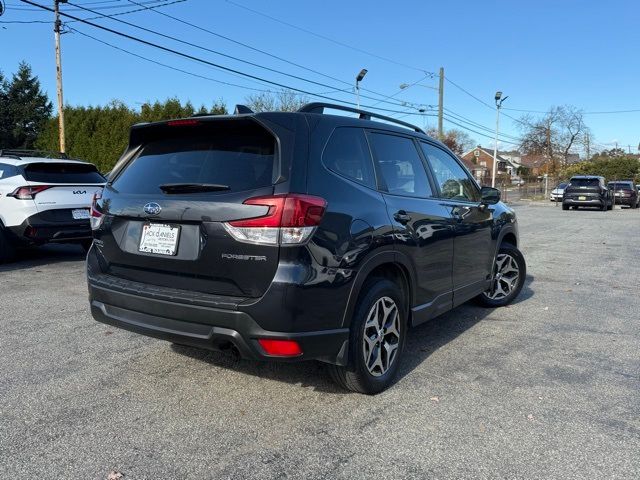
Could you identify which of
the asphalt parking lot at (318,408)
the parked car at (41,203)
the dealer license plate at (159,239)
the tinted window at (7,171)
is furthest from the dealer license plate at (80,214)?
the dealer license plate at (159,239)

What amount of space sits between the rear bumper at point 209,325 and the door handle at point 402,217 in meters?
0.90

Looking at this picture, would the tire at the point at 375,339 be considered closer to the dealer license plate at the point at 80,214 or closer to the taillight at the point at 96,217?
the taillight at the point at 96,217

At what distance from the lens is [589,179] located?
2638 centimetres

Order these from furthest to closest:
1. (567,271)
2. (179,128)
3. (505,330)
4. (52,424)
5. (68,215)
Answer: (567,271)
(68,215)
(505,330)
(179,128)
(52,424)

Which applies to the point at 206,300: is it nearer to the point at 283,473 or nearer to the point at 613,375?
the point at 283,473

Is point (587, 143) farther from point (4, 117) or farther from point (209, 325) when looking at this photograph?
point (209, 325)

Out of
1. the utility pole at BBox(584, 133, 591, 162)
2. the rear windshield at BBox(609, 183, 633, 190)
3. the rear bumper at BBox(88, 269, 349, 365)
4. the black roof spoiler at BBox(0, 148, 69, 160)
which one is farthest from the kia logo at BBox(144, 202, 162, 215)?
the utility pole at BBox(584, 133, 591, 162)

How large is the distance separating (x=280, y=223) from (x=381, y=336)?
3.89ft

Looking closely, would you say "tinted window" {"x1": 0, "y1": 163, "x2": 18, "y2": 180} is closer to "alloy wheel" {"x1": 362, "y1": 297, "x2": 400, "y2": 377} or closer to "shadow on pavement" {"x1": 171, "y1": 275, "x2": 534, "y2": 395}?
"shadow on pavement" {"x1": 171, "y1": 275, "x2": 534, "y2": 395}

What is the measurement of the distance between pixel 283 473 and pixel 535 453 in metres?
1.34

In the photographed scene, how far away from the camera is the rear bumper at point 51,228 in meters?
7.60

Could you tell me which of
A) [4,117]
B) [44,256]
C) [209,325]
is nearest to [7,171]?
[44,256]

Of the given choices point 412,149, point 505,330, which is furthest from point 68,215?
point 505,330

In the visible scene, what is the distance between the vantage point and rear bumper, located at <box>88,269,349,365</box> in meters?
2.88
